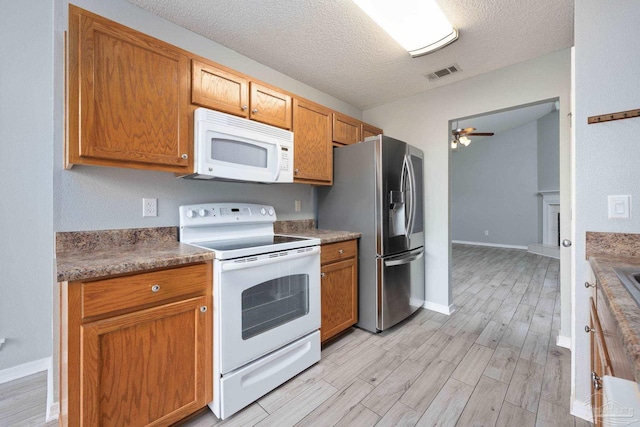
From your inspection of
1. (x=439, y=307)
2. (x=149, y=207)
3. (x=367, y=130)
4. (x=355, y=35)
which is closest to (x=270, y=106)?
(x=355, y=35)

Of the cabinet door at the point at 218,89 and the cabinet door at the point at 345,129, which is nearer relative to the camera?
the cabinet door at the point at 218,89

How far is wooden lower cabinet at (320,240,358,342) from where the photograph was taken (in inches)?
82.6

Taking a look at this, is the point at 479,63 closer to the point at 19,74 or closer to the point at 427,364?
the point at 427,364

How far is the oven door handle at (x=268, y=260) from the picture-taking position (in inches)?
55.6

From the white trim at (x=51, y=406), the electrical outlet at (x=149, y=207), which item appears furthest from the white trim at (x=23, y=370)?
the electrical outlet at (x=149, y=207)

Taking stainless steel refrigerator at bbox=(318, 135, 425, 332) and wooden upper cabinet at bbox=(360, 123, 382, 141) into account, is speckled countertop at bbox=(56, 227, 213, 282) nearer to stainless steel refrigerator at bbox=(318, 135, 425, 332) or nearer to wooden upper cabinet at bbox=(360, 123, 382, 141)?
stainless steel refrigerator at bbox=(318, 135, 425, 332)

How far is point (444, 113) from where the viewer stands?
A: 111 inches

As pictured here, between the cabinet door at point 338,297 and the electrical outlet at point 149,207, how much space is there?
1.25 m

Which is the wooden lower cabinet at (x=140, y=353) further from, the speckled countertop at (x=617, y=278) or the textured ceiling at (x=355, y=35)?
the textured ceiling at (x=355, y=35)

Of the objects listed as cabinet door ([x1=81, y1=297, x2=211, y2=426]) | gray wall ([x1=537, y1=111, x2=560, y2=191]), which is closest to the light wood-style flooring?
cabinet door ([x1=81, y1=297, x2=211, y2=426])

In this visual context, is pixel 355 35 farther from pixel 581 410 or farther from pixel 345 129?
pixel 581 410

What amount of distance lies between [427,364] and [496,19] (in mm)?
2491

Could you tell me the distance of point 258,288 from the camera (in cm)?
159

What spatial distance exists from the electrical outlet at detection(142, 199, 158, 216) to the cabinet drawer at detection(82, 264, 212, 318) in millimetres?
666
